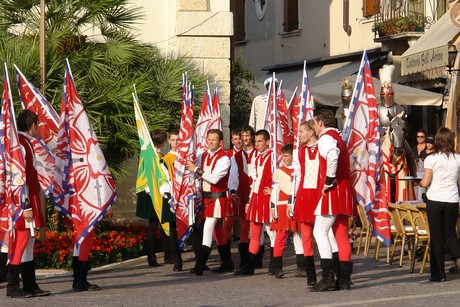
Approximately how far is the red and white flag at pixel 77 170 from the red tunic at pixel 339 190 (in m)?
2.34

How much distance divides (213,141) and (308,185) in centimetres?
218

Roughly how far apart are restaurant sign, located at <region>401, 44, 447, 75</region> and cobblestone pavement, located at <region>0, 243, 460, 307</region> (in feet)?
16.3

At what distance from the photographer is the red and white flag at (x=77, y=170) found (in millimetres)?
13773

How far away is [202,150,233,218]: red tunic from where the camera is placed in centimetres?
1538

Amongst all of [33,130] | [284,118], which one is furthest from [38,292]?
[284,118]

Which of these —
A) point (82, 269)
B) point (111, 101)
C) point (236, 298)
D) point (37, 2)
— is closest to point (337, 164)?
point (236, 298)

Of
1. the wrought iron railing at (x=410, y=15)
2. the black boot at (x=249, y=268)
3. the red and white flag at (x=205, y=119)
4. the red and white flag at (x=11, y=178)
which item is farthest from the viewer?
the wrought iron railing at (x=410, y=15)

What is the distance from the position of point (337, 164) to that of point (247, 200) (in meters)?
3.20

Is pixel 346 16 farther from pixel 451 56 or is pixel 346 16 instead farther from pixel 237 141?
pixel 237 141

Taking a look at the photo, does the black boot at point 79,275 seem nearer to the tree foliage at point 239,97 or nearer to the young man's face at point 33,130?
the young man's face at point 33,130

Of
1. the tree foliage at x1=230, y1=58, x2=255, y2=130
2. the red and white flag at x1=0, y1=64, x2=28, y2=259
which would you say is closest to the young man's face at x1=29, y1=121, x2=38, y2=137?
the red and white flag at x1=0, y1=64, x2=28, y2=259

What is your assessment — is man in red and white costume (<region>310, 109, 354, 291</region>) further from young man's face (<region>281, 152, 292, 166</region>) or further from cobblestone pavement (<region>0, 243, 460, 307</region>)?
young man's face (<region>281, 152, 292, 166</region>)

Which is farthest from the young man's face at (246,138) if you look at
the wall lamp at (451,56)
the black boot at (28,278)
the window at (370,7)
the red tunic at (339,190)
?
the window at (370,7)

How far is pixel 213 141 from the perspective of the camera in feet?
50.5
